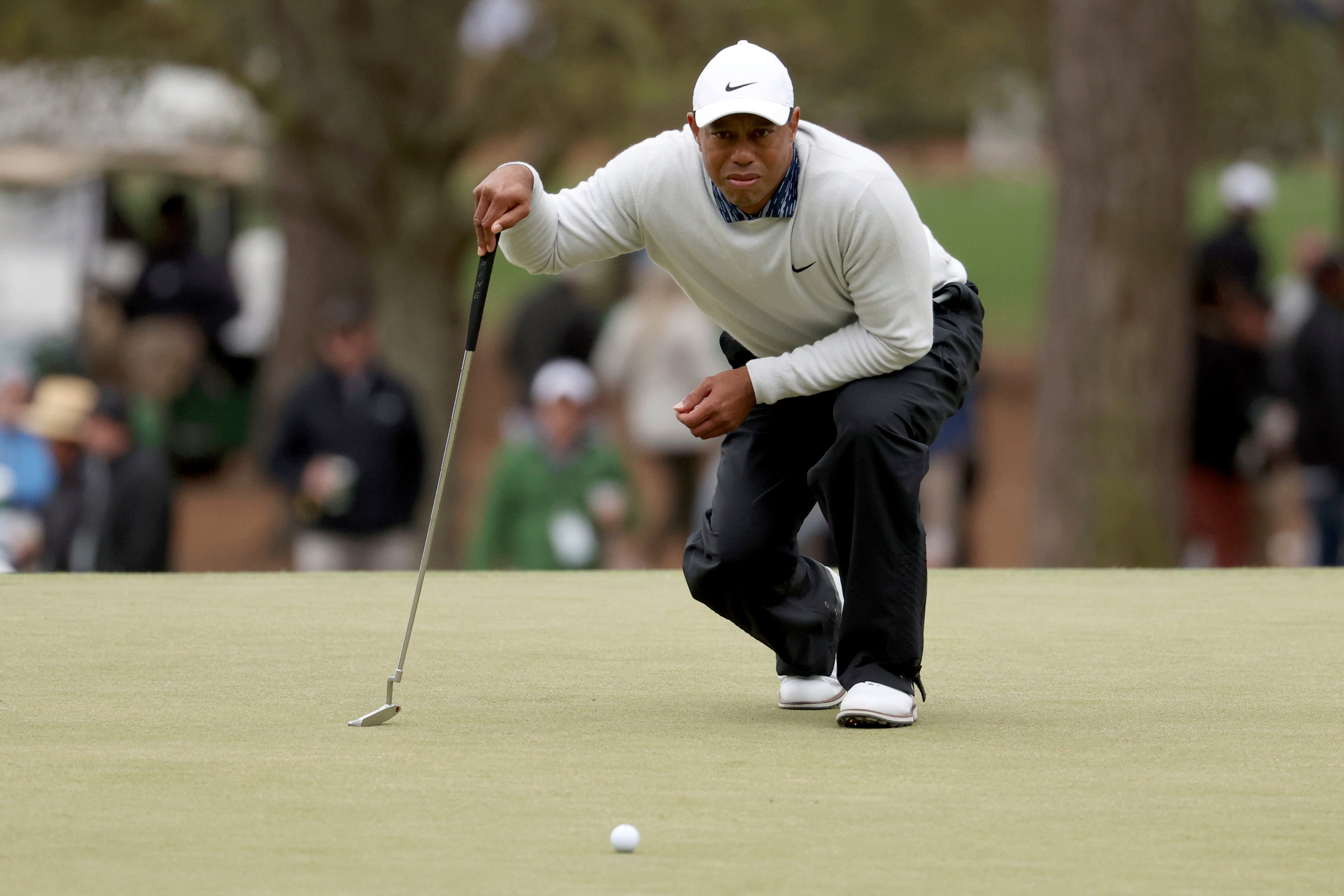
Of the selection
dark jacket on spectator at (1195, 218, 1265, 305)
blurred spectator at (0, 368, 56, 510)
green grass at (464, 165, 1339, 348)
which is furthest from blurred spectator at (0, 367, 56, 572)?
green grass at (464, 165, 1339, 348)

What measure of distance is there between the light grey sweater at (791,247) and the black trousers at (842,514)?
146 millimetres

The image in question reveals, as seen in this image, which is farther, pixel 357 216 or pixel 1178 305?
pixel 357 216

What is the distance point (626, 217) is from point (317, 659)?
1684 millimetres

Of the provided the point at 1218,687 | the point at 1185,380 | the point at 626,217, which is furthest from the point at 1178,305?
the point at 626,217

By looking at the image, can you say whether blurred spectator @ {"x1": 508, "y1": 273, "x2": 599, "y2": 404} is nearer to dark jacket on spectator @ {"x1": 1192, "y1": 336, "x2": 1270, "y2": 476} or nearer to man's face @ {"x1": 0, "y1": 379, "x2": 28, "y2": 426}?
man's face @ {"x1": 0, "y1": 379, "x2": 28, "y2": 426}

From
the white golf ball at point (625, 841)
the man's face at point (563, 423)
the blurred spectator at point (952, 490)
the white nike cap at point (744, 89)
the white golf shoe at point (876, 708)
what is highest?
the white nike cap at point (744, 89)

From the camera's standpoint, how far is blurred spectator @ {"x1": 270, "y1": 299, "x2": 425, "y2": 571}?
1267 cm

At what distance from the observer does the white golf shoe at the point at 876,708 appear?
546cm

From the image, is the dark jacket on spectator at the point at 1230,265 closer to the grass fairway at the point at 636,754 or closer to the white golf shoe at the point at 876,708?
the grass fairway at the point at 636,754

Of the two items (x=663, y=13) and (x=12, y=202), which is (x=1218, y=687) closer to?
(x=663, y=13)

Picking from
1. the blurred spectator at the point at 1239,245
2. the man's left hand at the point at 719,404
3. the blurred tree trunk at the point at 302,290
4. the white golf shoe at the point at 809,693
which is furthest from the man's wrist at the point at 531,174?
the blurred tree trunk at the point at 302,290

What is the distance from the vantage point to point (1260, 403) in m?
14.2

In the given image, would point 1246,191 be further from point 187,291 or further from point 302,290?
point 187,291

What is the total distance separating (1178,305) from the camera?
12.4 m
